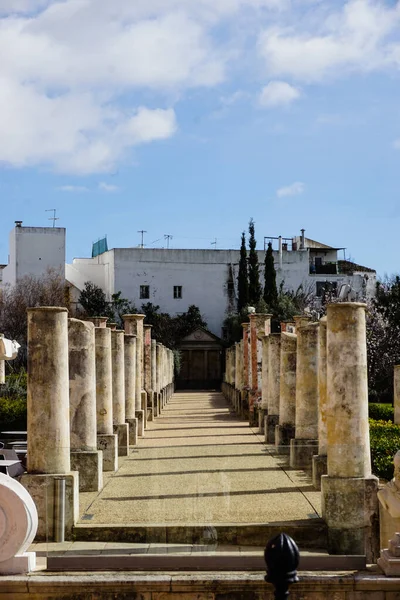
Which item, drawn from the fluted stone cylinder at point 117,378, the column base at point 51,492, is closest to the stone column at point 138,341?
the fluted stone cylinder at point 117,378

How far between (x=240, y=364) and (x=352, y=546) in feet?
86.3

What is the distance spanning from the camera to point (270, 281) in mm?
58562

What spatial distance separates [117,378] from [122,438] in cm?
122

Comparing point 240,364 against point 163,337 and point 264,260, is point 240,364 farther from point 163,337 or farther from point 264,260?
point 264,260

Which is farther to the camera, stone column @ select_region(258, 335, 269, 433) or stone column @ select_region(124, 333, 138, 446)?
stone column @ select_region(258, 335, 269, 433)

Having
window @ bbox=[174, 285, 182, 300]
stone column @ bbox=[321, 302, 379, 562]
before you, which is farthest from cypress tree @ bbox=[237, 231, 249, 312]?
stone column @ bbox=[321, 302, 379, 562]

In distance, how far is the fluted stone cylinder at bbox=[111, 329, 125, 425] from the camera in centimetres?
1839

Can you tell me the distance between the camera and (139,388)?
2450cm

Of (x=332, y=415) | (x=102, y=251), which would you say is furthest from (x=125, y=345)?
(x=102, y=251)

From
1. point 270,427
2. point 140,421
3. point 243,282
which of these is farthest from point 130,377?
point 243,282

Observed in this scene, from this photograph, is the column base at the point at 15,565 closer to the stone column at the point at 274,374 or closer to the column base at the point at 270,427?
the column base at the point at 270,427

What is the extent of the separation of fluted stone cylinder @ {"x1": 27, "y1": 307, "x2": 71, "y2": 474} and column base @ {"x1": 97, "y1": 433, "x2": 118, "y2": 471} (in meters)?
4.98

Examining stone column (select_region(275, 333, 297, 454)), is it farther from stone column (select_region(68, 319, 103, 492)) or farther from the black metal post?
the black metal post

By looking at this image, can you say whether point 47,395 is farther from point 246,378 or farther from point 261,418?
point 246,378
